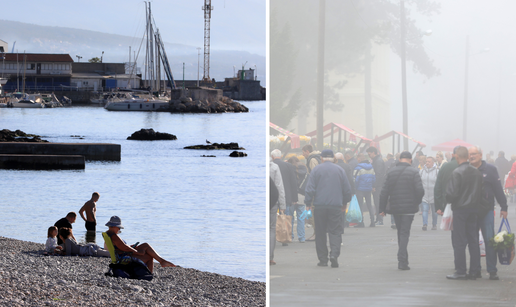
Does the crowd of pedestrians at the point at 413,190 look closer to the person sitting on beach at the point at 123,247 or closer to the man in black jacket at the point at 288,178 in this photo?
the man in black jacket at the point at 288,178

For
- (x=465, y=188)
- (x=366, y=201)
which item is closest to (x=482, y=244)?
(x=465, y=188)

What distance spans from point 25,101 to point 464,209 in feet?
339

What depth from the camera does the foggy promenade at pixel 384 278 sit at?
387 centimetres

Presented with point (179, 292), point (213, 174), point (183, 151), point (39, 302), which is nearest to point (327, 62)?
point (39, 302)

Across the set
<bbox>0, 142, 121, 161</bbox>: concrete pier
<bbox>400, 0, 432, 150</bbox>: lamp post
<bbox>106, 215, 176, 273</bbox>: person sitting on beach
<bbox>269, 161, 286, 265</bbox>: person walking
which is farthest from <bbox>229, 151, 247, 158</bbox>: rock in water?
<bbox>400, 0, 432, 150</bbox>: lamp post

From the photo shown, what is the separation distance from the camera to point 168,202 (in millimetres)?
25859

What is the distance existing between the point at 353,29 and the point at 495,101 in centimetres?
103

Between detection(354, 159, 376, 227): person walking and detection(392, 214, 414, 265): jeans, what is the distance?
0.63ft

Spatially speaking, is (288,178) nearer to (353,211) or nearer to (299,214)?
(353,211)

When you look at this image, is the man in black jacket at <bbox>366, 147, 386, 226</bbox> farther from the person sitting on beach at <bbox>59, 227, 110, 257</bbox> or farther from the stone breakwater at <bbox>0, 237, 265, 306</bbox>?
the person sitting on beach at <bbox>59, 227, 110, 257</bbox>

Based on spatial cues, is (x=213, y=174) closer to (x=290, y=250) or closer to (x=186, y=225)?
(x=186, y=225)

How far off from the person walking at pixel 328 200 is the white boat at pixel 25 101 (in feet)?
335

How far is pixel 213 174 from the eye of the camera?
35.4m

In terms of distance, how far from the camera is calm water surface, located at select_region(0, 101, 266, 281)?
1483cm
